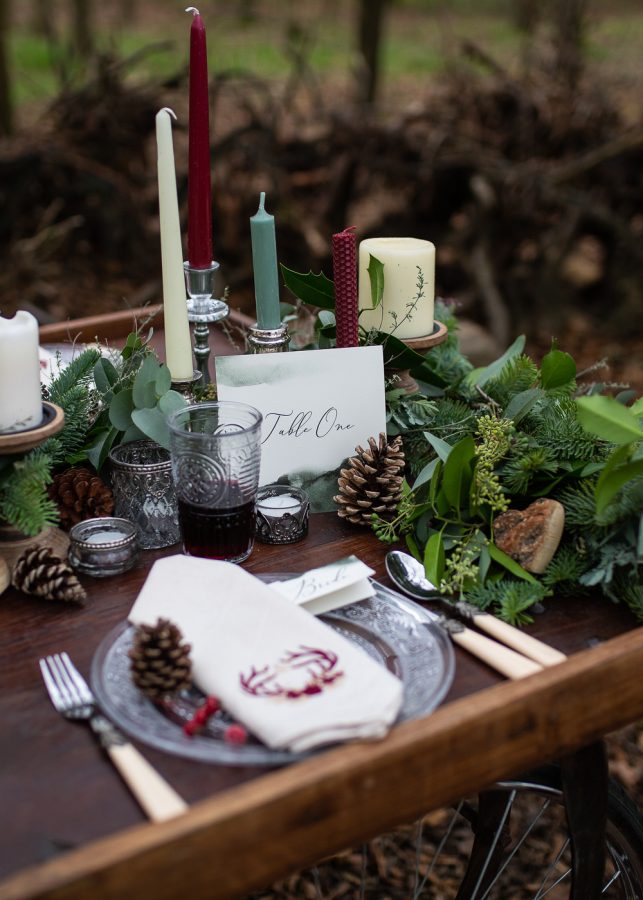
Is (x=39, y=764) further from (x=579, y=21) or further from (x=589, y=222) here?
(x=579, y=21)

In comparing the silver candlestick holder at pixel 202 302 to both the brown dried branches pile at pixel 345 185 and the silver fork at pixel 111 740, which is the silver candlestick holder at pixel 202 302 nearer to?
the silver fork at pixel 111 740

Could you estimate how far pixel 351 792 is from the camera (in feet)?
2.10

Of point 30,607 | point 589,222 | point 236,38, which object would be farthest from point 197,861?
point 236,38

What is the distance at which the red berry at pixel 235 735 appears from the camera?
0.69m

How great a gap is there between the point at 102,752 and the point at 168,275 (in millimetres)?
542

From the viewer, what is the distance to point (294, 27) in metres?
3.24

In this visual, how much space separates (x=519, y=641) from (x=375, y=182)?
3047 mm

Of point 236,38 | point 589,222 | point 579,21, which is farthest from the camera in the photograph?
point 236,38

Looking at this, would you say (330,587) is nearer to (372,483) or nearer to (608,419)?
(372,483)

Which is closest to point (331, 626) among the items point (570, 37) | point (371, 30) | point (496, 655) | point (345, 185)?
point (496, 655)

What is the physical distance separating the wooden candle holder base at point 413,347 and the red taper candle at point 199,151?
0.26 meters

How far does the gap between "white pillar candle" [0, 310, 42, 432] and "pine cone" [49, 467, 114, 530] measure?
13 cm

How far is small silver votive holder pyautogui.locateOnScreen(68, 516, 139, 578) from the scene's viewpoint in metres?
0.92

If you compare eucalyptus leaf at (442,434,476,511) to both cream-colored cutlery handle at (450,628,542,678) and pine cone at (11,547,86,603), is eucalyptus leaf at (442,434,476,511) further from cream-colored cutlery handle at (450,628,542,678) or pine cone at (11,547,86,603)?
pine cone at (11,547,86,603)
